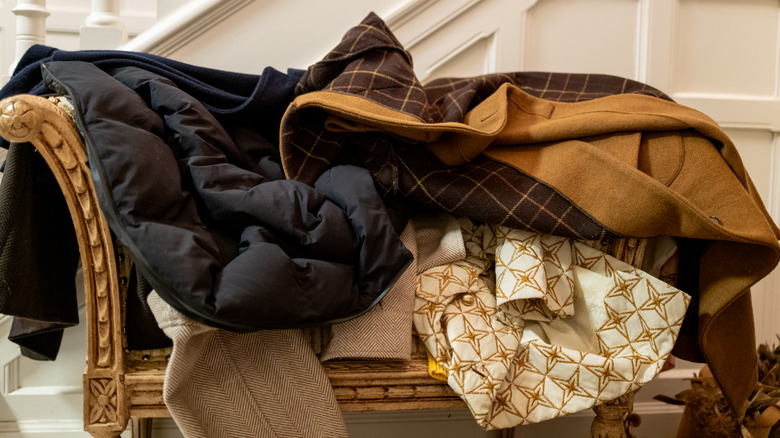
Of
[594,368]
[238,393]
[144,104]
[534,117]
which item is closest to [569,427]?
[594,368]

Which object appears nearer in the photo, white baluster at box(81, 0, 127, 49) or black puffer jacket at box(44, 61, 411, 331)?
black puffer jacket at box(44, 61, 411, 331)

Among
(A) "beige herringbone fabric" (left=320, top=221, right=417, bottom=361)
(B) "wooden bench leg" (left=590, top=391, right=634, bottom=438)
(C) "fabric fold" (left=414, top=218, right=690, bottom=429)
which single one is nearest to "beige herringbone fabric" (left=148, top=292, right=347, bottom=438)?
(A) "beige herringbone fabric" (left=320, top=221, right=417, bottom=361)

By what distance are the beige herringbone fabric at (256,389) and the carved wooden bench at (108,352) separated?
46 millimetres

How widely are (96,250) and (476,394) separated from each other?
0.56 metres

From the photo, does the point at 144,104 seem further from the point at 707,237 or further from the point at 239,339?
the point at 707,237

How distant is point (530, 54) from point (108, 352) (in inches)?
43.1

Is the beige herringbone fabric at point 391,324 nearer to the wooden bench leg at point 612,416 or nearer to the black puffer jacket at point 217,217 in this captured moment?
the black puffer jacket at point 217,217

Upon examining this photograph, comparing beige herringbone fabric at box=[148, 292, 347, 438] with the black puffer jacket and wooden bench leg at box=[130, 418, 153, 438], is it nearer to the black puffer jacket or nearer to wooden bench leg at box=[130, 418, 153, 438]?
the black puffer jacket

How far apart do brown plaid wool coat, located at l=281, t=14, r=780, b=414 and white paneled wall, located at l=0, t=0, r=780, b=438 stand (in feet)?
1.07

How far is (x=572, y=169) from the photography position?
0.93 meters

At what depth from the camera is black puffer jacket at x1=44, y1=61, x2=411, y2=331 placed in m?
0.70

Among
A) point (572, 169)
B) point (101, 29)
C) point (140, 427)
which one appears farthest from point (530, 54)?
point (140, 427)

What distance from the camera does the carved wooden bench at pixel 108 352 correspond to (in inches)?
29.2

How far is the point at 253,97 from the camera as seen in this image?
102 centimetres
